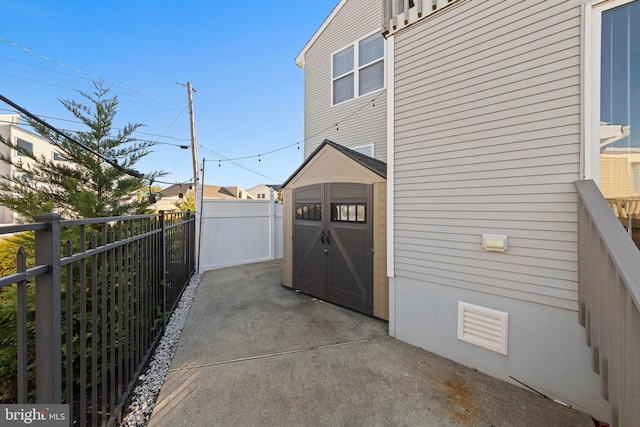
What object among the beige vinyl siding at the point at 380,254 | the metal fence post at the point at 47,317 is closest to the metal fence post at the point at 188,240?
the beige vinyl siding at the point at 380,254

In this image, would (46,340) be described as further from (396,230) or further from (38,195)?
(38,195)

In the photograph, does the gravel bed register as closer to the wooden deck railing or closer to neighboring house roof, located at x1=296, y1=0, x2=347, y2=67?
the wooden deck railing

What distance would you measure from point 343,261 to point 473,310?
6.78ft

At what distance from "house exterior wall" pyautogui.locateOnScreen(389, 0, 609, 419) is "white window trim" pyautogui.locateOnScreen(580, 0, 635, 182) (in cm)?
5

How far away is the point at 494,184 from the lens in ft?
8.75

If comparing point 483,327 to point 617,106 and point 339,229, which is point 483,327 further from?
point 339,229

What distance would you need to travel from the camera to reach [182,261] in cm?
541

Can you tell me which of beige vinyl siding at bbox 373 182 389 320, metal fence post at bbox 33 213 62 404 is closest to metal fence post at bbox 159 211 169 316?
metal fence post at bbox 33 213 62 404

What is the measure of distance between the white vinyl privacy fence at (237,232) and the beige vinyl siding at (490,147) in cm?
566

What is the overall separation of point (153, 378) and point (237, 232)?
5545mm

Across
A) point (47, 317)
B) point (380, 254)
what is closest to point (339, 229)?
point (380, 254)

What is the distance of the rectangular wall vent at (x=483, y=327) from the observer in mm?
2615

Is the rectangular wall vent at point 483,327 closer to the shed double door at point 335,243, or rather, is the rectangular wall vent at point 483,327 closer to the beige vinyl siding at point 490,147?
the beige vinyl siding at point 490,147

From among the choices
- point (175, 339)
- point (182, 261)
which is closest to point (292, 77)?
point (182, 261)
